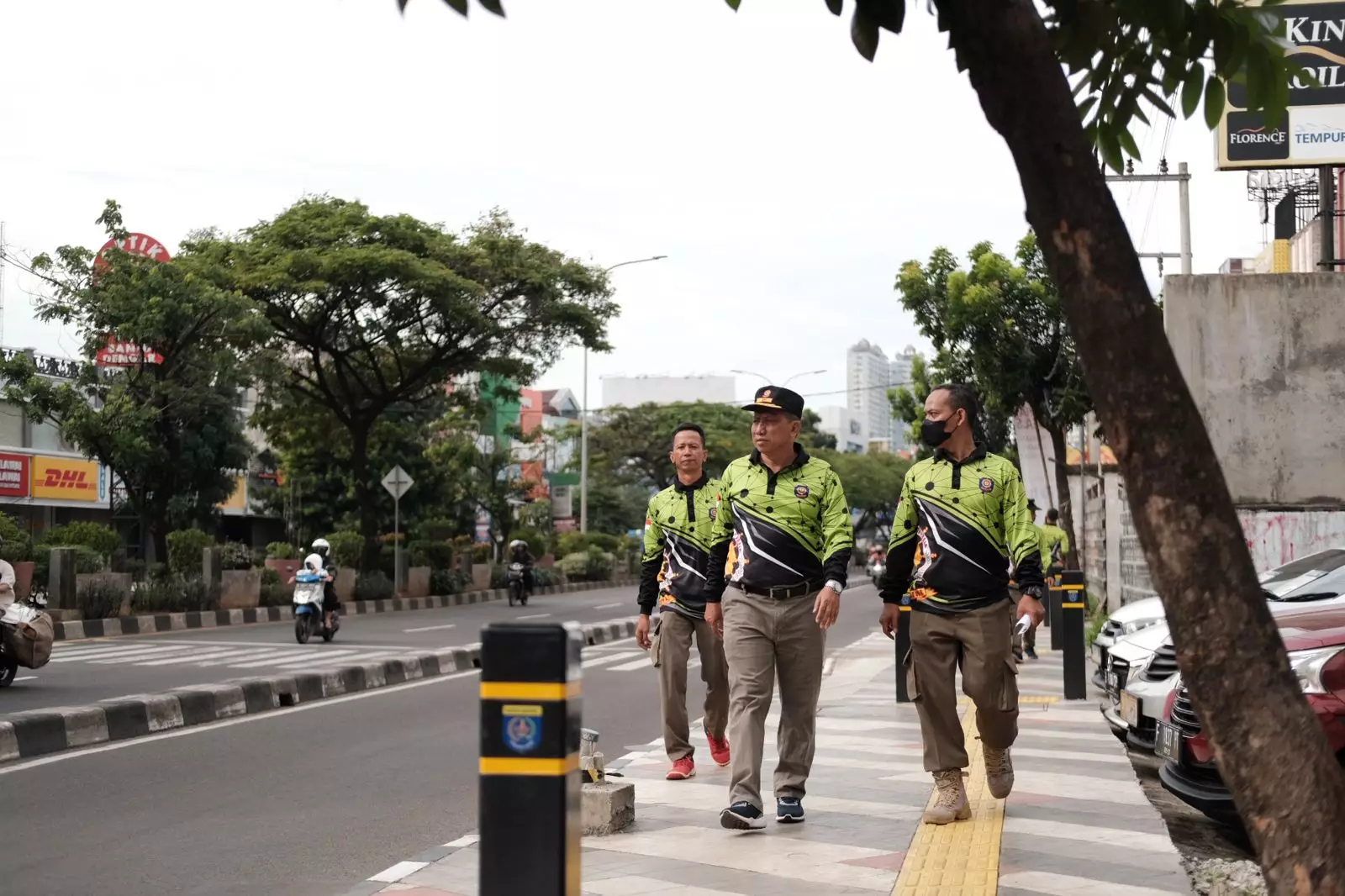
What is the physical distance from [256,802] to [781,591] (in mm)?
3061

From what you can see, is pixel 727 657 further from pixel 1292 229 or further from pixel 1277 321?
pixel 1292 229

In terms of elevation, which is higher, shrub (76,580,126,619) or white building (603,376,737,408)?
white building (603,376,737,408)

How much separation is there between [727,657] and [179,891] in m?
2.35

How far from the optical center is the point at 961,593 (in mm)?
6414

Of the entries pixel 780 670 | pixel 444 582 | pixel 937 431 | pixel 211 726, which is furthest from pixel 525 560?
pixel 937 431

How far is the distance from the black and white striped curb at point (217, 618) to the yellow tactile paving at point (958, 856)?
16.4m

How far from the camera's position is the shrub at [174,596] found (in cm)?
2327

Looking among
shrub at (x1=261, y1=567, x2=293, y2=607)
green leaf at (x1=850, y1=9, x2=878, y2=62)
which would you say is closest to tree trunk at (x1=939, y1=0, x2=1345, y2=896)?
green leaf at (x1=850, y1=9, x2=878, y2=62)

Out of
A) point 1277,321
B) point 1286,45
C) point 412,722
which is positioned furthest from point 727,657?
point 1277,321

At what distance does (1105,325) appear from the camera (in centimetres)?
336

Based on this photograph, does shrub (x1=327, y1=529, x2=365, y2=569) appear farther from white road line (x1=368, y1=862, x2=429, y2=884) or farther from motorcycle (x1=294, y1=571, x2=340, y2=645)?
white road line (x1=368, y1=862, x2=429, y2=884)

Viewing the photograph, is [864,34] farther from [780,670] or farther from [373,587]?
[373,587]

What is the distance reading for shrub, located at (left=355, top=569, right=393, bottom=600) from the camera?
3172cm

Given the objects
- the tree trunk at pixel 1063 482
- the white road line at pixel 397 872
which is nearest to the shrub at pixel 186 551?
the tree trunk at pixel 1063 482
